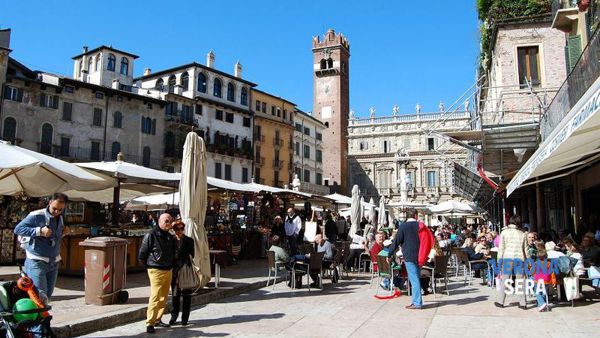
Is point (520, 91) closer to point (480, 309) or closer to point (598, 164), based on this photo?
point (598, 164)

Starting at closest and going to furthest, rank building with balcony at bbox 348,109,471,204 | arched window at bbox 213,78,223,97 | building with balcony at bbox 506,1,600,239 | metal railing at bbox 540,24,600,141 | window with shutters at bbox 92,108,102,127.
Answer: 1. building with balcony at bbox 506,1,600,239
2. metal railing at bbox 540,24,600,141
3. window with shutters at bbox 92,108,102,127
4. arched window at bbox 213,78,223,97
5. building with balcony at bbox 348,109,471,204

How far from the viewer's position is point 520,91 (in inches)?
639

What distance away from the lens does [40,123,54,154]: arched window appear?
30844 mm

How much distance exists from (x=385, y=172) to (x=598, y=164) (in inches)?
2098

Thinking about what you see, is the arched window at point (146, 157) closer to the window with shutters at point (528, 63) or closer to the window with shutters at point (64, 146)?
the window with shutters at point (64, 146)

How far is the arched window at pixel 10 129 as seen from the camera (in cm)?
2905

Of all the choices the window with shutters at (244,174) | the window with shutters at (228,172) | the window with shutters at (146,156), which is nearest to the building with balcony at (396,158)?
the window with shutters at (244,174)

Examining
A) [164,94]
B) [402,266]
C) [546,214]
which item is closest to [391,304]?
[402,266]

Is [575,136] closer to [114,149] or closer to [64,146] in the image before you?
[64,146]

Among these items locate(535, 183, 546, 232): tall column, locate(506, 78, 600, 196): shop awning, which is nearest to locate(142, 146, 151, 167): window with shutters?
locate(535, 183, 546, 232): tall column

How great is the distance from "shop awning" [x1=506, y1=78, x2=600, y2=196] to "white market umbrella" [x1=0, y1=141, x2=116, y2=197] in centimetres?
765

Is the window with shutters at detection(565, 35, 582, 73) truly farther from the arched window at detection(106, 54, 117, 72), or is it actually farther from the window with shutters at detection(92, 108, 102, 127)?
the arched window at detection(106, 54, 117, 72)

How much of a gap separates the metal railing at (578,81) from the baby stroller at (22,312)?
9.67 m

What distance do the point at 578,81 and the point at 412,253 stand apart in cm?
573
